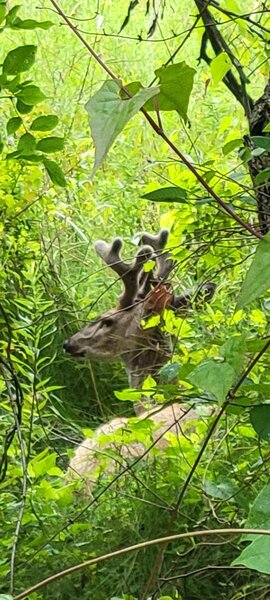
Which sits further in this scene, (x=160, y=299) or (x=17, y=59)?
(x=160, y=299)

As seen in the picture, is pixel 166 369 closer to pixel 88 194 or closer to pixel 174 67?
pixel 174 67

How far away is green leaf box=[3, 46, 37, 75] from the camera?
29.5 inches

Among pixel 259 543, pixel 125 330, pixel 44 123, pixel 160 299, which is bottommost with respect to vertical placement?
pixel 125 330

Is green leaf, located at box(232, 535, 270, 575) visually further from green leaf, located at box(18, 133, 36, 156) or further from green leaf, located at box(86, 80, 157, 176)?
green leaf, located at box(18, 133, 36, 156)

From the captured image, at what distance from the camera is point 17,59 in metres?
0.76

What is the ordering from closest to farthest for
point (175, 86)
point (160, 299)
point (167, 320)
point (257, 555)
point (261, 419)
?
point (257, 555) → point (175, 86) → point (261, 419) → point (167, 320) → point (160, 299)

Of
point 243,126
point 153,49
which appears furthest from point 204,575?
point 153,49

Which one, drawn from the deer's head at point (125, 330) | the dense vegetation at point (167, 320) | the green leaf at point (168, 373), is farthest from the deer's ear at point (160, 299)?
the green leaf at point (168, 373)

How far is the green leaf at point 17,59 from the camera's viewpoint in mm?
750

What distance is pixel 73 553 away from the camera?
1.22 m

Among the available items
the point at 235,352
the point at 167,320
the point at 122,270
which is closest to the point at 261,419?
the point at 235,352

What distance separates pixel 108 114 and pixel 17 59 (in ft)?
1.39

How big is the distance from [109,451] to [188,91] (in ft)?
3.51

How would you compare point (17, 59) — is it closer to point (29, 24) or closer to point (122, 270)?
point (29, 24)
